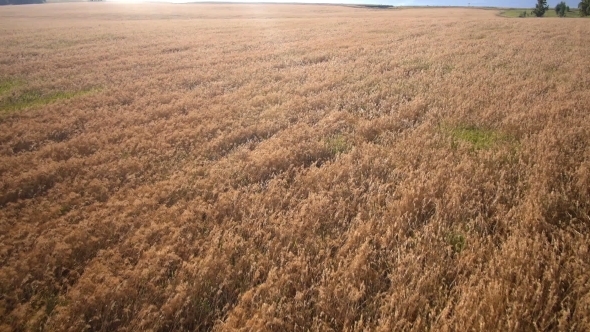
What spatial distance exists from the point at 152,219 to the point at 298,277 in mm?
2349

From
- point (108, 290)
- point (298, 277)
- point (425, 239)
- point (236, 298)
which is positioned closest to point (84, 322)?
point (108, 290)

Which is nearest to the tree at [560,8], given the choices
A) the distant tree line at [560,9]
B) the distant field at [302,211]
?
the distant tree line at [560,9]

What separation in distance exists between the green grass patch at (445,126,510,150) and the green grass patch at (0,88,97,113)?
1188 centimetres

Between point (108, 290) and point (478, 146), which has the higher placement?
point (478, 146)

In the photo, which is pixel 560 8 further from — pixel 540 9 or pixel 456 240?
pixel 456 240

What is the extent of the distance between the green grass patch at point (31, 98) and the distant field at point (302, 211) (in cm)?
26

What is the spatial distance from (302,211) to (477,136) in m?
4.67

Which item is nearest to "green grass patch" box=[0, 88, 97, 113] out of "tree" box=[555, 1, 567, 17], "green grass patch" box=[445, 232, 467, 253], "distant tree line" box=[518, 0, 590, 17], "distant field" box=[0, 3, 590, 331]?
"distant field" box=[0, 3, 590, 331]

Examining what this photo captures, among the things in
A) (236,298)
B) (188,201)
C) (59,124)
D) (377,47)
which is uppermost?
(377,47)

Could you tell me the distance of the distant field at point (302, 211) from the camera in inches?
131

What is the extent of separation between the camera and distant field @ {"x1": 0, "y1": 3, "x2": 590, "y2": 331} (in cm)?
333

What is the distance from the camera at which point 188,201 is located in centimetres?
519

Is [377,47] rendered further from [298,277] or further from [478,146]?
[298,277]

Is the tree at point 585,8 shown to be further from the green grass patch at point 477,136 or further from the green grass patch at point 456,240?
the green grass patch at point 456,240
